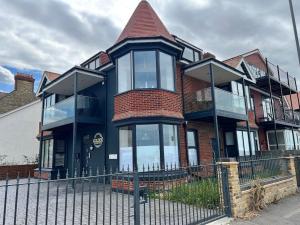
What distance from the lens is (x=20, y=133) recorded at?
24.3 m

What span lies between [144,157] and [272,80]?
1478cm

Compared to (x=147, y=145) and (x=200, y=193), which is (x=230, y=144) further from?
(x=200, y=193)

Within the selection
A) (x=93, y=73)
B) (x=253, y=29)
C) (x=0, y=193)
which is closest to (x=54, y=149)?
(x=0, y=193)

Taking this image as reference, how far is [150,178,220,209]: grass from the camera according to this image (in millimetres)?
6914

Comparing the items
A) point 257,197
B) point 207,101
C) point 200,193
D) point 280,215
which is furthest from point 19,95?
point 280,215

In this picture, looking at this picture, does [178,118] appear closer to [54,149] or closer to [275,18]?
[275,18]

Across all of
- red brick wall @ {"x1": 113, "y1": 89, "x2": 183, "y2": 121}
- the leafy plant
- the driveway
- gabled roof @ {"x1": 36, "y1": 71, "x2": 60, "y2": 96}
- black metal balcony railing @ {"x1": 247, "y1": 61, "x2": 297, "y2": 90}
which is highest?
black metal balcony railing @ {"x1": 247, "y1": 61, "x2": 297, "y2": 90}

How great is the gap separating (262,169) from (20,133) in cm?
2255

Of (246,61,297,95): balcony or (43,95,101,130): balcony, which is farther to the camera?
(246,61,297,95): balcony

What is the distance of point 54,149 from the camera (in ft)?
57.6

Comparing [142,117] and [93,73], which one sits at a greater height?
[93,73]

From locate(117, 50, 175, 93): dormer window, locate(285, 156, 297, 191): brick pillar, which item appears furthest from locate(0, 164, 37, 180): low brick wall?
locate(285, 156, 297, 191): brick pillar

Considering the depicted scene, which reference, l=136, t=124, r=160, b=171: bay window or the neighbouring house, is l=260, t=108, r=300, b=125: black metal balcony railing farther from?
the neighbouring house

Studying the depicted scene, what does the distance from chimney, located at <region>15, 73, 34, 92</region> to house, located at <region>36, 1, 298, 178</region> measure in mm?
8648
